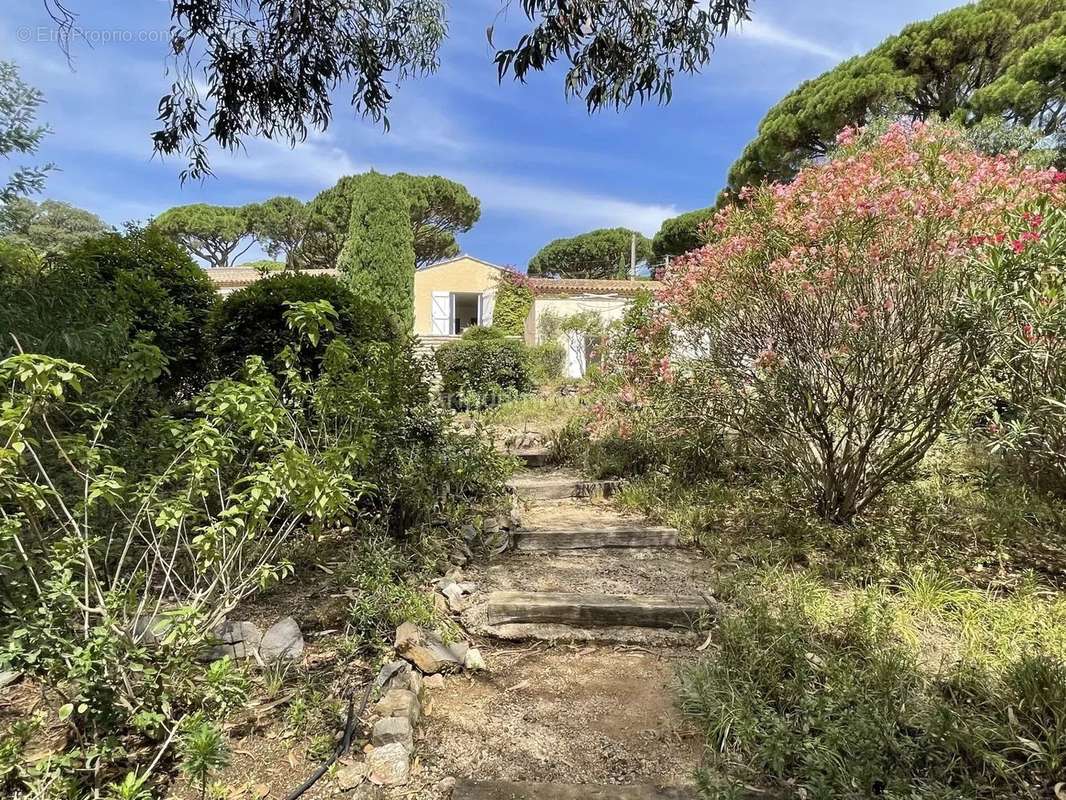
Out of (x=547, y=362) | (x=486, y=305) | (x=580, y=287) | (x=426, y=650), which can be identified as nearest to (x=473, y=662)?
(x=426, y=650)

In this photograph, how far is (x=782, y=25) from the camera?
9.70 feet

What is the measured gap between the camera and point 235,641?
2.48 metres

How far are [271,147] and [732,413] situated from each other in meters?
3.76

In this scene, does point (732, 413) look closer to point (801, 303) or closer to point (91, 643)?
point (801, 303)

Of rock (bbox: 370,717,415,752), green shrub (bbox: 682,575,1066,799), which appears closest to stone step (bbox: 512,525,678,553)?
green shrub (bbox: 682,575,1066,799)

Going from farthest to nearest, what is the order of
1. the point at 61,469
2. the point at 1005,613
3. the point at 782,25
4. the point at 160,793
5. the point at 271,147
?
the point at 271,147
the point at 782,25
the point at 1005,613
the point at 61,469
the point at 160,793

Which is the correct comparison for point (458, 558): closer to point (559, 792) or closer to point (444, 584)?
point (444, 584)

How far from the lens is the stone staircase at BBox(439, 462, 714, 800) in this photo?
1.90m

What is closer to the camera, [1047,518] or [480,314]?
[1047,518]

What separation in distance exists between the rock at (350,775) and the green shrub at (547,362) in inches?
345

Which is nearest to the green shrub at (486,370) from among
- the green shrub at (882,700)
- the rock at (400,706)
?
the green shrub at (882,700)

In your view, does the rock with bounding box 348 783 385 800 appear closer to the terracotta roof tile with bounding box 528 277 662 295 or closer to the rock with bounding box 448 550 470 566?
the rock with bounding box 448 550 470 566

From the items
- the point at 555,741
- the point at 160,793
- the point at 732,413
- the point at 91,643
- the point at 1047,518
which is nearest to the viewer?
the point at 91,643

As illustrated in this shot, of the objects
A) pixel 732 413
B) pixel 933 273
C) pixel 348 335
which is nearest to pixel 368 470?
pixel 348 335
